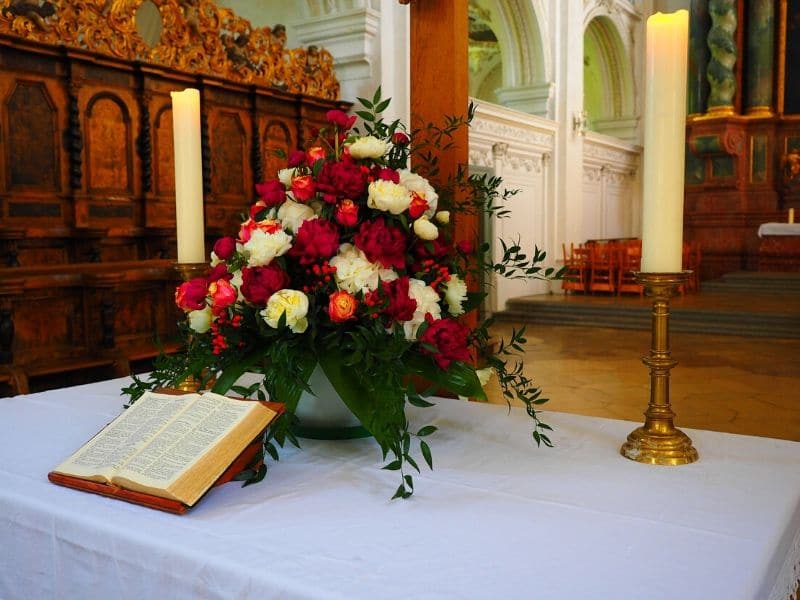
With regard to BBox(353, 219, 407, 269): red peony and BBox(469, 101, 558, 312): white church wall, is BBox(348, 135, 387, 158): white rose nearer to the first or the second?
BBox(353, 219, 407, 269): red peony

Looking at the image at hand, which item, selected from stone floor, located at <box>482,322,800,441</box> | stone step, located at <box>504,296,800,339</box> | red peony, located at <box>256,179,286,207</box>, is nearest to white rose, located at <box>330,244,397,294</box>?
red peony, located at <box>256,179,286,207</box>

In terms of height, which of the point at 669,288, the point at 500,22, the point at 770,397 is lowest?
the point at 770,397

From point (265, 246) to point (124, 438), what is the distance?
449 mm

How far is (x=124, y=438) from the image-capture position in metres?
1.48

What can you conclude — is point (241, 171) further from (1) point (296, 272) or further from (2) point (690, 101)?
(2) point (690, 101)

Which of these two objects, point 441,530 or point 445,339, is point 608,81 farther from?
point 441,530

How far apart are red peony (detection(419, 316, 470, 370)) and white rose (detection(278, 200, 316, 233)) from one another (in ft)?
1.11

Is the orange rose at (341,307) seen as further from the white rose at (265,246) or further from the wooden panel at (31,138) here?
the wooden panel at (31,138)

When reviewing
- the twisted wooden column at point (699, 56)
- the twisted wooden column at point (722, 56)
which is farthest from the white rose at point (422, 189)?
the twisted wooden column at point (722, 56)

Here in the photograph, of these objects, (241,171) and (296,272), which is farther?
(241,171)

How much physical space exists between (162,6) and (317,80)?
7.07 ft

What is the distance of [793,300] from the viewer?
454 inches

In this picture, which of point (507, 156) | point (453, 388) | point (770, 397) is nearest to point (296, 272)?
point (453, 388)

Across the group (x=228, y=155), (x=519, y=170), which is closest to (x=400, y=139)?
(x=228, y=155)
